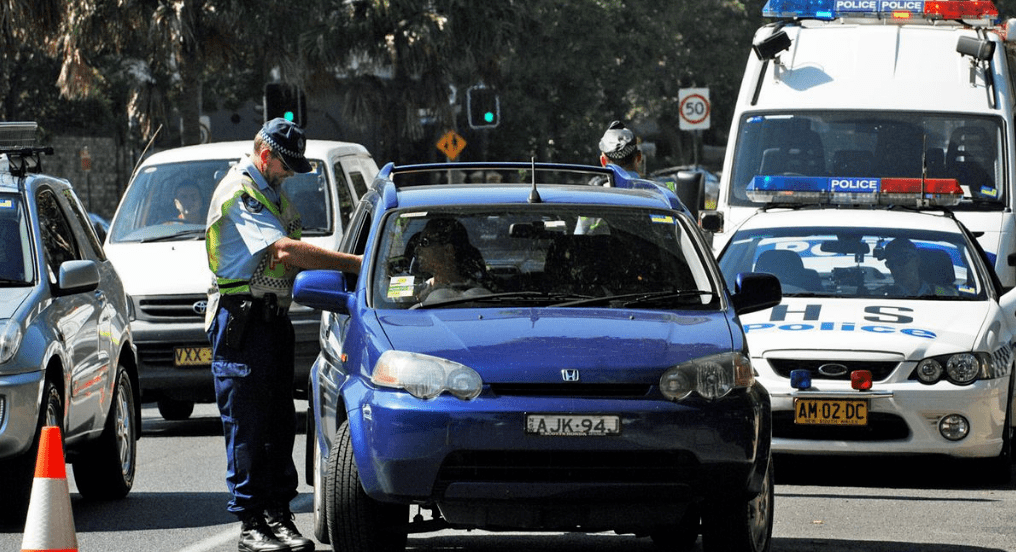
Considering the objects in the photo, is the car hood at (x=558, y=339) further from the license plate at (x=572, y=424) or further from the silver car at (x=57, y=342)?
the silver car at (x=57, y=342)

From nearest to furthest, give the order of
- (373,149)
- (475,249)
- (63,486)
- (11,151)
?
(63,486) → (475,249) → (11,151) → (373,149)

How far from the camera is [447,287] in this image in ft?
24.7

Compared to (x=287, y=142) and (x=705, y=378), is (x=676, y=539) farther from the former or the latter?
(x=287, y=142)

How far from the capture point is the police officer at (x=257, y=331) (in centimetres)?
783

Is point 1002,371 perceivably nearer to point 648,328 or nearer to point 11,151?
point 648,328

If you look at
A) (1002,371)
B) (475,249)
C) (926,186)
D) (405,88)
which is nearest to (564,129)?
(405,88)

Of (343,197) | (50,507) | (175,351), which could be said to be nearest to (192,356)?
(175,351)

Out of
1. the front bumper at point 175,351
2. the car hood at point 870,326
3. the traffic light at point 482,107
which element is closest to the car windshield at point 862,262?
the car hood at point 870,326

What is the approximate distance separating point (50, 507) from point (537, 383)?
1693 mm

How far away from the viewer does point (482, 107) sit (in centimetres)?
2755

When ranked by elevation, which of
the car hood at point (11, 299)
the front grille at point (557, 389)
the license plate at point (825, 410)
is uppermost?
the front grille at point (557, 389)

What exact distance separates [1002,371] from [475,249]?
13.2 ft

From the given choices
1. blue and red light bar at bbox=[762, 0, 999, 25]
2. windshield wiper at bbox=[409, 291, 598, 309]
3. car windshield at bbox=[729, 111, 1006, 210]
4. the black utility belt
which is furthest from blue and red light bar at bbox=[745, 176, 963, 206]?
the black utility belt

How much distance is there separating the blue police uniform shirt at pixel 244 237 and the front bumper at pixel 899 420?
3478mm
